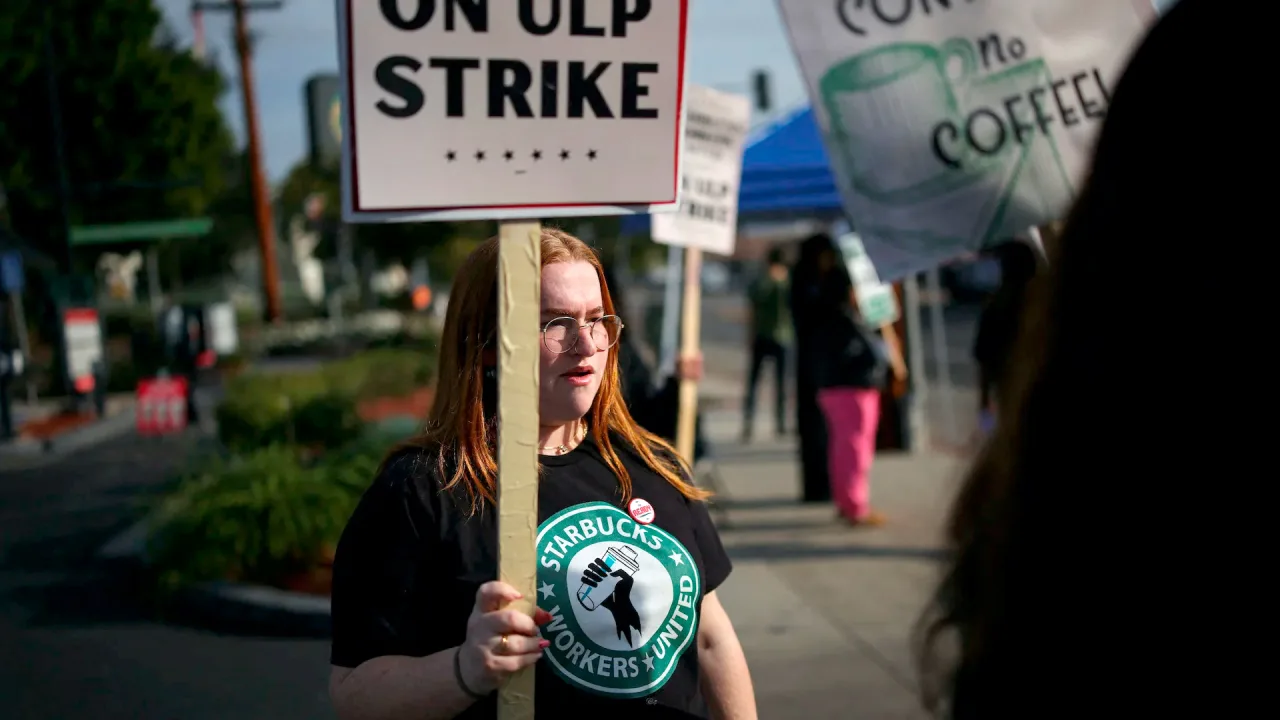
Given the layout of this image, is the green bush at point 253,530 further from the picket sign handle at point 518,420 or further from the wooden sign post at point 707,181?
the picket sign handle at point 518,420

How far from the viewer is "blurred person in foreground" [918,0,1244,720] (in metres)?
1.00

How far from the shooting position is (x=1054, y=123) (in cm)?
360

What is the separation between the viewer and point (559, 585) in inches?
80.4

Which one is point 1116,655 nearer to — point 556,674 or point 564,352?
point 556,674

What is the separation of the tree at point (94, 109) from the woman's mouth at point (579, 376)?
663 inches

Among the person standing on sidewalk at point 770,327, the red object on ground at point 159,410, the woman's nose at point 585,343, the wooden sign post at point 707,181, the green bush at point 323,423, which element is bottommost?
the red object on ground at point 159,410

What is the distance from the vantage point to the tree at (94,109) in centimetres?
1781

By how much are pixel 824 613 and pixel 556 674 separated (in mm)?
4381

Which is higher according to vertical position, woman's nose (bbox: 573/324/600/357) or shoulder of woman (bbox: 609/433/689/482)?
woman's nose (bbox: 573/324/600/357)

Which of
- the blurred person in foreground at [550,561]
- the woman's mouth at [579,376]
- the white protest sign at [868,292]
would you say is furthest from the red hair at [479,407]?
the white protest sign at [868,292]

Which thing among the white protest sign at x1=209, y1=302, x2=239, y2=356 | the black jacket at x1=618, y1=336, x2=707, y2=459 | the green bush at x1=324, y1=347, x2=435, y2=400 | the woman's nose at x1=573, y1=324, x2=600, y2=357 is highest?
the woman's nose at x1=573, y1=324, x2=600, y2=357

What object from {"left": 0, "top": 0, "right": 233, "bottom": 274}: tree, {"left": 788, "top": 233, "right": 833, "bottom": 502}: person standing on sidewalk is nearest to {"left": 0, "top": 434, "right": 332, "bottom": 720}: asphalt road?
{"left": 788, "top": 233, "right": 833, "bottom": 502}: person standing on sidewalk

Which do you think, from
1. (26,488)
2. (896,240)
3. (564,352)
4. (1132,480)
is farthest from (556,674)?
(26,488)

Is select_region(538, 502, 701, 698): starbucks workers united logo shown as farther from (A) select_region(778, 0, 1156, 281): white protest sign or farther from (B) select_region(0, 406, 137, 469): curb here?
(B) select_region(0, 406, 137, 469): curb
